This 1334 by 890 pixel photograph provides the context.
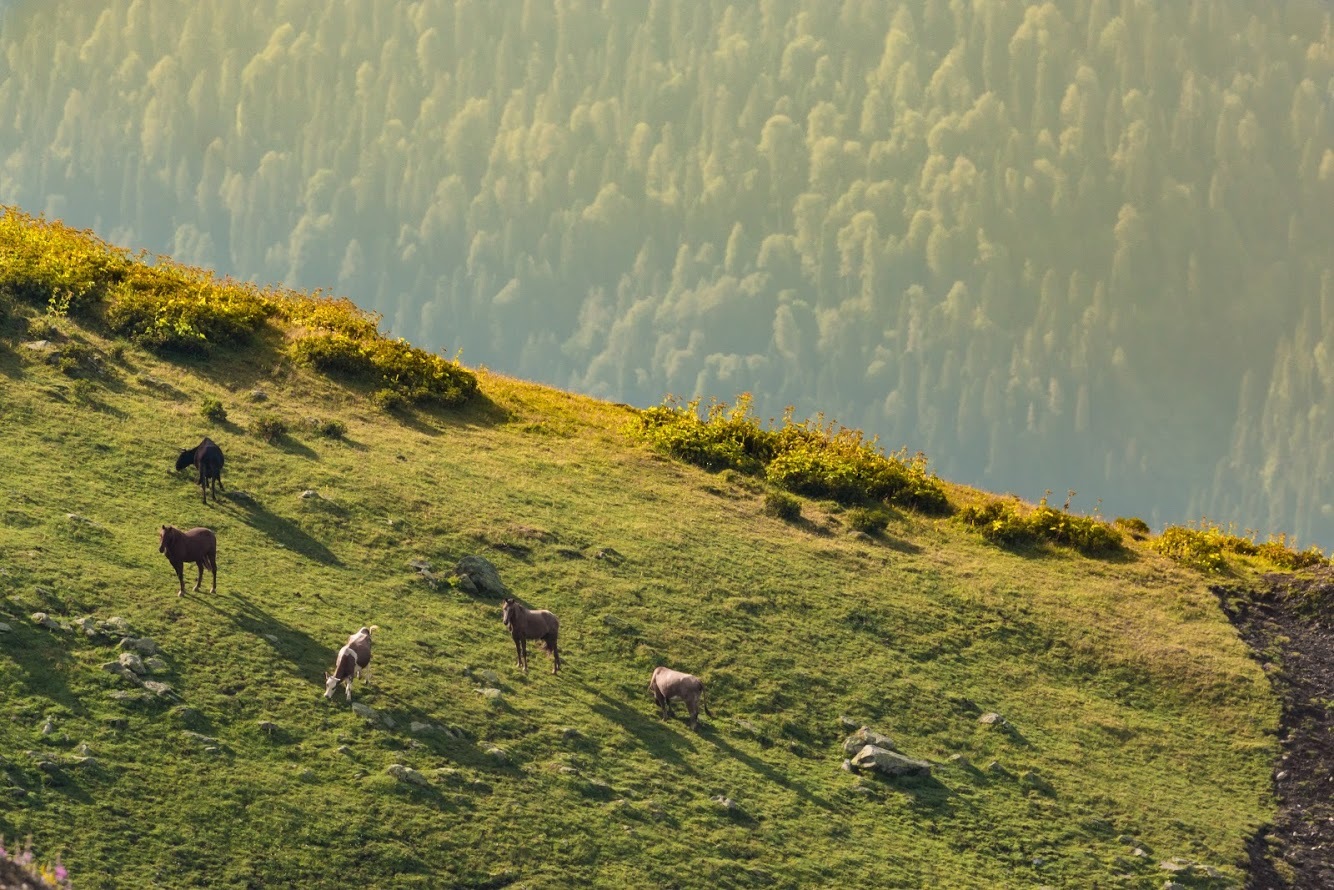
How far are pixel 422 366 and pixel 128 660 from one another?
62.2ft

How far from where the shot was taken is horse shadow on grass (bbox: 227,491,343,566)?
26078 mm

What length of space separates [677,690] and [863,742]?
3.09 metres

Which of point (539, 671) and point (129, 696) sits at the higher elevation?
point (539, 671)

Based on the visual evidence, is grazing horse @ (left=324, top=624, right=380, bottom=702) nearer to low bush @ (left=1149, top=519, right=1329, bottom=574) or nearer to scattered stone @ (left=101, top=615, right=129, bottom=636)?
scattered stone @ (left=101, top=615, right=129, bottom=636)

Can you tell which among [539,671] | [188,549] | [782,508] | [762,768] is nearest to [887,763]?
[762,768]

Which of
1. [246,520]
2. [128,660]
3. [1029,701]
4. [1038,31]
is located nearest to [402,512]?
[246,520]

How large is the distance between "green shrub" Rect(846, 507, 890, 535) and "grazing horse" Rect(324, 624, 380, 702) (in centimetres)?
1542

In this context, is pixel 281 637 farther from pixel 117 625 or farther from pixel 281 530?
pixel 281 530

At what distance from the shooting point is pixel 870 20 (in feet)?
575

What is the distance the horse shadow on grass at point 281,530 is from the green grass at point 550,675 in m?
0.10

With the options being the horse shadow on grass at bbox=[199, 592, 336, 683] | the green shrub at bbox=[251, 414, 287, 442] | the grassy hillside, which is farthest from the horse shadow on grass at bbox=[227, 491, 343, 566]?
the green shrub at bbox=[251, 414, 287, 442]

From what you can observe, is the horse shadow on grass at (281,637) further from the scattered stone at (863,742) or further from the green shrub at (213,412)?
the green shrub at (213,412)

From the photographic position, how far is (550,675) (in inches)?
920

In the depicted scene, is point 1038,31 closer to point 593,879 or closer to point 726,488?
point 726,488
